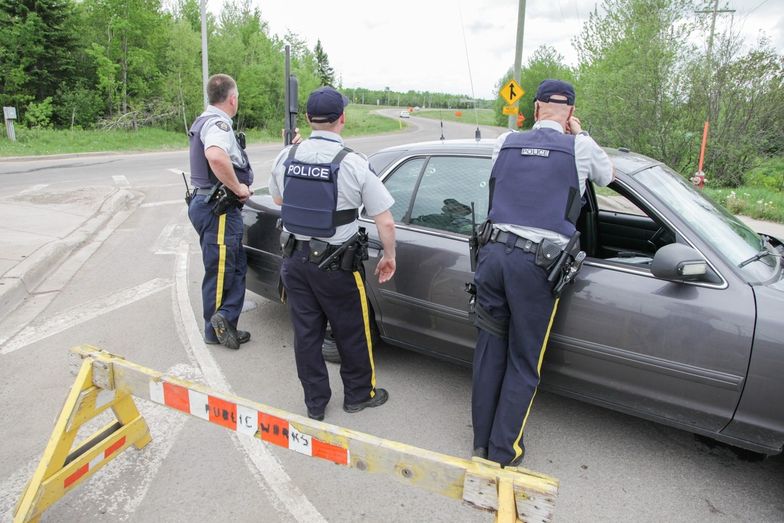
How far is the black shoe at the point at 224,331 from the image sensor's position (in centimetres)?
425

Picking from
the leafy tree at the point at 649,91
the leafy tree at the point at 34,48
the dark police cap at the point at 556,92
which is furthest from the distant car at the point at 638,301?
the leafy tree at the point at 34,48

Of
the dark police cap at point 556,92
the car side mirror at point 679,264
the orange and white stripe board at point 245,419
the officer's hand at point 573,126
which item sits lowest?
the orange and white stripe board at point 245,419

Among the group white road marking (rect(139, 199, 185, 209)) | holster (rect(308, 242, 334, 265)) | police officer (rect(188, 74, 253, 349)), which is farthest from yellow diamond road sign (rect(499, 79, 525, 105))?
holster (rect(308, 242, 334, 265))

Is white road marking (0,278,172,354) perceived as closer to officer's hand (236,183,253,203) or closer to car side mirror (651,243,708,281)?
officer's hand (236,183,253,203)

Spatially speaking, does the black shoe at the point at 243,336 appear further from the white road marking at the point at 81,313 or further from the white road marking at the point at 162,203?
the white road marking at the point at 162,203

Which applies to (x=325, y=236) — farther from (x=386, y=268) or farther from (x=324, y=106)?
(x=324, y=106)

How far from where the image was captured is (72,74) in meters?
30.4

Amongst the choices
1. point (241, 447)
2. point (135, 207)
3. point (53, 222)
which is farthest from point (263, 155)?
point (241, 447)

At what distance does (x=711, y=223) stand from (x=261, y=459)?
2.72m

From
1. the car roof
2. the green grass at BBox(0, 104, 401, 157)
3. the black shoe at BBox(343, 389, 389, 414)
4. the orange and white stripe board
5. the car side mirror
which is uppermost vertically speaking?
the car roof

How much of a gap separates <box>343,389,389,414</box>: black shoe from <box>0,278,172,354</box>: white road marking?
105 inches

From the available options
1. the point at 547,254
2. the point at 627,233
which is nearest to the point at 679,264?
the point at 547,254

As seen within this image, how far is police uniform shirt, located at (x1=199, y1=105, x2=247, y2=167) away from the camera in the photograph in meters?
3.98

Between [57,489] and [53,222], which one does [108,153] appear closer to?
[53,222]
